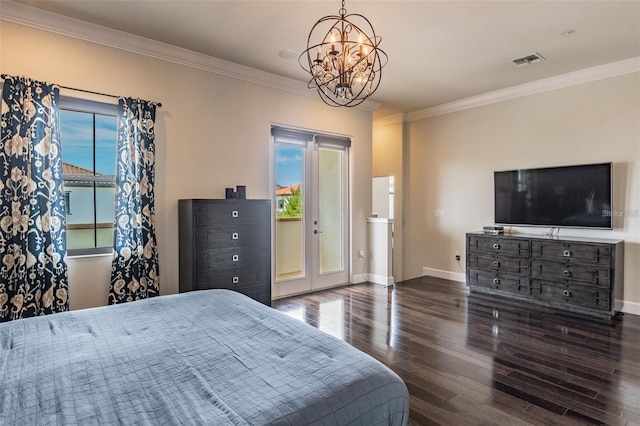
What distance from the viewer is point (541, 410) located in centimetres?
217

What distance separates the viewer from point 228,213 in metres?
3.70

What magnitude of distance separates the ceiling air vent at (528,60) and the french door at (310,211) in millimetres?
2392

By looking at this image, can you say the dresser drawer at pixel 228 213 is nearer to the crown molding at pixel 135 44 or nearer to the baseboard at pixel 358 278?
the crown molding at pixel 135 44

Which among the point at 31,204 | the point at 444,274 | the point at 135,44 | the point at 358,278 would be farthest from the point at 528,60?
the point at 31,204

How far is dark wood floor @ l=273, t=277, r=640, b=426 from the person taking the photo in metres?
2.18

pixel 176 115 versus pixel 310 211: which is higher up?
pixel 176 115

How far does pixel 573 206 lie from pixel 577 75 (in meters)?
1.66

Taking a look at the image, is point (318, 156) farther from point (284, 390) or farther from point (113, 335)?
point (284, 390)

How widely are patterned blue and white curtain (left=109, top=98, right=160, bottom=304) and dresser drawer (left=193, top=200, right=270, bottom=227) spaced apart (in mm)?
517

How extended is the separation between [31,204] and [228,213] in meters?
1.64

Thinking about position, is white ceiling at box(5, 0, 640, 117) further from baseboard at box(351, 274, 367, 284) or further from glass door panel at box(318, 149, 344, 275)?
baseboard at box(351, 274, 367, 284)

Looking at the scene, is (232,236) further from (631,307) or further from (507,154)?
(631,307)

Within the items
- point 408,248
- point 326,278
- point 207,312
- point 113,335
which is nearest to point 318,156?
point 326,278

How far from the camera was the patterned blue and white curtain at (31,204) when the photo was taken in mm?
2869
